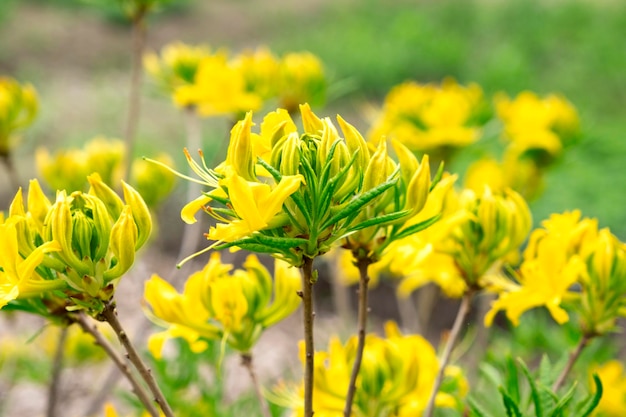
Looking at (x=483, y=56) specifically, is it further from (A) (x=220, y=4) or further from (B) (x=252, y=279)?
(B) (x=252, y=279)

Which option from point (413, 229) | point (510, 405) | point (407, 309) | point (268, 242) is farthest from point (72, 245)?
point (407, 309)

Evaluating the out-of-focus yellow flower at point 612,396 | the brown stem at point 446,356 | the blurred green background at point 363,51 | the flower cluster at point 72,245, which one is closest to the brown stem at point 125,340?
the flower cluster at point 72,245

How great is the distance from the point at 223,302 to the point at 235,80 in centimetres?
67

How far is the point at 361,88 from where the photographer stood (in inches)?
175

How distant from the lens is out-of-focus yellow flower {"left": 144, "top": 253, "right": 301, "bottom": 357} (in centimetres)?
59

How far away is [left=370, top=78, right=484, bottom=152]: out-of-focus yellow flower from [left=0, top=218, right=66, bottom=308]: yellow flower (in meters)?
0.86

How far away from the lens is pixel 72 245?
454 mm

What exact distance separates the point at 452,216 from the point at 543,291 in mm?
110

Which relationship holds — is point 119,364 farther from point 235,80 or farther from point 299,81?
point 299,81

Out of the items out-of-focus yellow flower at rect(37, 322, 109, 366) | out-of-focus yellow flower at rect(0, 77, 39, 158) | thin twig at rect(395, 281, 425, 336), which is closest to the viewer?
out-of-focus yellow flower at rect(0, 77, 39, 158)

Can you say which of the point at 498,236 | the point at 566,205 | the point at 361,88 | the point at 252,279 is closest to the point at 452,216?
the point at 498,236

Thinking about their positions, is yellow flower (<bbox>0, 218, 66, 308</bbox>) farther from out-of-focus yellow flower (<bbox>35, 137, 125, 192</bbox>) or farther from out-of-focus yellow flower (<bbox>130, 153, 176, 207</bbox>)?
out-of-focus yellow flower (<bbox>130, 153, 176, 207</bbox>)

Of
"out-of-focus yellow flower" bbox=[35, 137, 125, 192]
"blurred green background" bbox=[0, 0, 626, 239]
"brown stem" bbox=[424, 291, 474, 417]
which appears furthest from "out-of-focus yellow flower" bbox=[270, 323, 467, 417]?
"blurred green background" bbox=[0, 0, 626, 239]

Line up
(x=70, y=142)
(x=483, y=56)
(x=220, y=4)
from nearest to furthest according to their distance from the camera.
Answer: (x=70, y=142), (x=483, y=56), (x=220, y=4)
